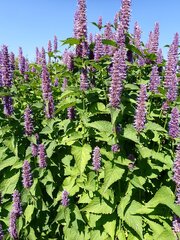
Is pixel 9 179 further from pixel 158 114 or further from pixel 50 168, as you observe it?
pixel 158 114

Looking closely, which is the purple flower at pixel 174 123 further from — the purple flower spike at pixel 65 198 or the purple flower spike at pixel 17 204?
the purple flower spike at pixel 17 204

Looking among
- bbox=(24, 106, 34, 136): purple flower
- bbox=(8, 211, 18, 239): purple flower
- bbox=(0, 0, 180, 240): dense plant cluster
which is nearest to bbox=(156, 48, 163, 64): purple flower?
bbox=(0, 0, 180, 240): dense plant cluster

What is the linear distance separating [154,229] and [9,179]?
2561mm

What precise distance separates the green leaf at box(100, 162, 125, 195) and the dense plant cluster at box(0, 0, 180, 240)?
1 cm

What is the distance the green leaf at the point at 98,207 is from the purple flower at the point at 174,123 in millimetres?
1401

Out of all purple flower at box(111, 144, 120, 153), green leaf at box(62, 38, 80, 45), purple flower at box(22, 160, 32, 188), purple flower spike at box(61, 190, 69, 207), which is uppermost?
green leaf at box(62, 38, 80, 45)

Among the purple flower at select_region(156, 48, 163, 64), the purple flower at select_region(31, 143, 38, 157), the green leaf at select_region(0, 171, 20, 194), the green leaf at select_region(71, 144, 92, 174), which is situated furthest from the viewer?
the purple flower at select_region(156, 48, 163, 64)

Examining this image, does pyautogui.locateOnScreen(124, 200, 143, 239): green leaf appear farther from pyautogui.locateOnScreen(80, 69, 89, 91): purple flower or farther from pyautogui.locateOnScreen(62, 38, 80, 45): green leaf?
pyautogui.locateOnScreen(62, 38, 80, 45): green leaf

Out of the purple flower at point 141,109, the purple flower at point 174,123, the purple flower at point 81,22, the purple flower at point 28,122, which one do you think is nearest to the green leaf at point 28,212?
the purple flower at point 28,122

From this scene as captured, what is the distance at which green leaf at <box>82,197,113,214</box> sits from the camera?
4.71 metres

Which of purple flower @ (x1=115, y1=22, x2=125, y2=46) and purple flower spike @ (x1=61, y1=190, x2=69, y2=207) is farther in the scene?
purple flower spike @ (x1=61, y1=190, x2=69, y2=207)

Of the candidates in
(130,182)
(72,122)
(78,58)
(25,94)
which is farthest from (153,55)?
(25,94)

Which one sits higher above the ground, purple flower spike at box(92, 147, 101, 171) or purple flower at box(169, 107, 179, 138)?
purple flower at box(169, 107, 179, 138)

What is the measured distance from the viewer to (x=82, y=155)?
490 centimetres
